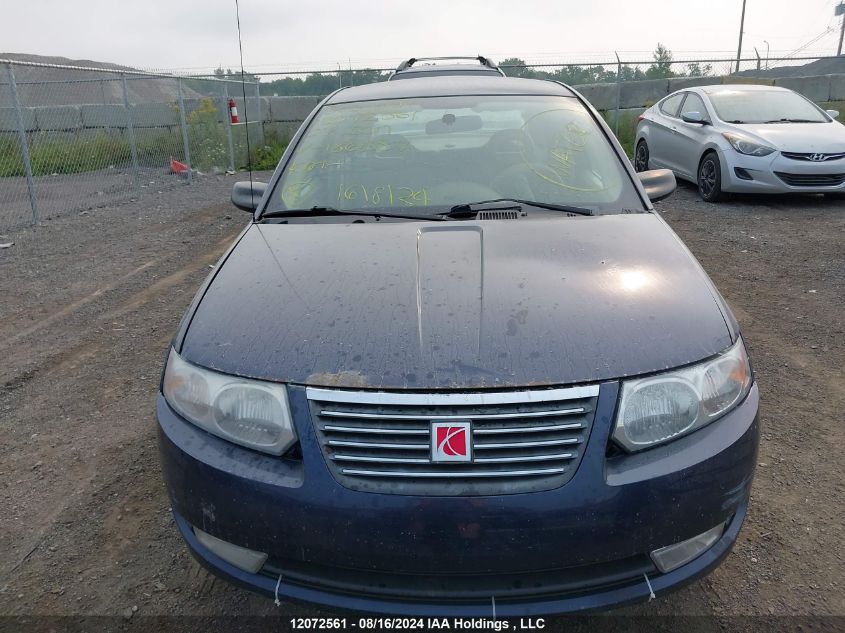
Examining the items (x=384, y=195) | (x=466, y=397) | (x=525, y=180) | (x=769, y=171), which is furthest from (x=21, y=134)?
(x=769, y=171)

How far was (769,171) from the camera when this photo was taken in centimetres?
829

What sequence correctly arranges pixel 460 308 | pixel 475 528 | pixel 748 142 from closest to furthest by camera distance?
pixel 475 528, pixel 460 308, pixel 748 142

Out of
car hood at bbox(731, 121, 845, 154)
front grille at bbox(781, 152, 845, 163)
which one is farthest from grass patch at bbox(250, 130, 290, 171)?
front grille at bbox(781, 152, 845, 163)

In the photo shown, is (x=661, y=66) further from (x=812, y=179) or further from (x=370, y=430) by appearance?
(x=370, y=430)

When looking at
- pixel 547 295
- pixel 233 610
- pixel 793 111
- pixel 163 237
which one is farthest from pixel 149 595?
pixel 793 111

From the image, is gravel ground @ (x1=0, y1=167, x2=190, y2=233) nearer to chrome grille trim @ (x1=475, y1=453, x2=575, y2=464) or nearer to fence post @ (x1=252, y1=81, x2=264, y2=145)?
fence post @ (x1=252, y1=81, x2=264, y2=145)

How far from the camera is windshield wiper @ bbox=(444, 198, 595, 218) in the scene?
277 centimetres

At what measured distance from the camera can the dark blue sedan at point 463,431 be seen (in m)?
1.68

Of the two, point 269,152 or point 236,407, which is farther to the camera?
point 269,152

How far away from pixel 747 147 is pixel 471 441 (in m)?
8.16

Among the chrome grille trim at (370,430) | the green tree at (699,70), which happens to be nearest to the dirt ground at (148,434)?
the chrome grille trim at (370,430)

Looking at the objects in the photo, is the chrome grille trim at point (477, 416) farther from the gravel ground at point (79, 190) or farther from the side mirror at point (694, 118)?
the gravel ground at point (79, 190)

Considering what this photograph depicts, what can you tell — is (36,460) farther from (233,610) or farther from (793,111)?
(793,111)

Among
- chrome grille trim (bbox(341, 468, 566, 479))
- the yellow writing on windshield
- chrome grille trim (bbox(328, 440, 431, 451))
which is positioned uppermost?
the yellow writing on windshield
